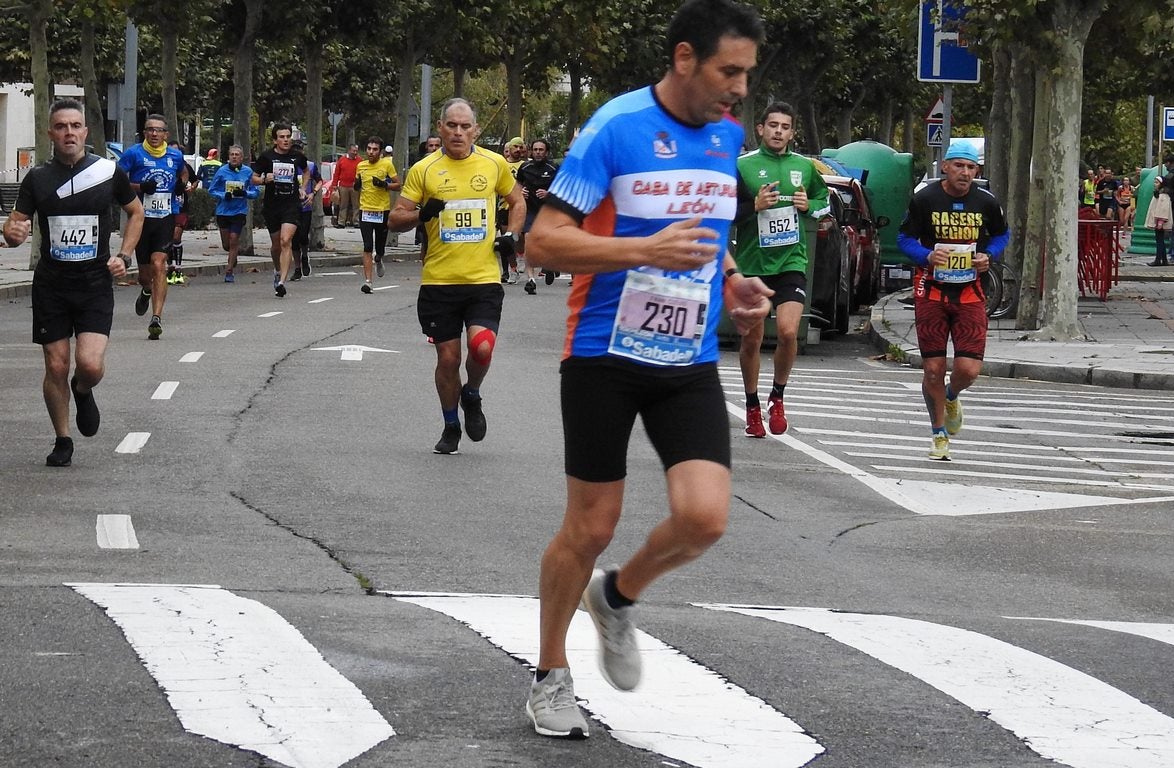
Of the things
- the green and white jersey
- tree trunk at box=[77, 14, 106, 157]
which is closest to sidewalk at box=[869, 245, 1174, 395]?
the green and white jersey

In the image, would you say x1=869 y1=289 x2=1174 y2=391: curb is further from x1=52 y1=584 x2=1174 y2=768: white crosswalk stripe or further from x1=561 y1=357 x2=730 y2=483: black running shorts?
x1=561 y1=357 x2=730 y2=483: black running shorts

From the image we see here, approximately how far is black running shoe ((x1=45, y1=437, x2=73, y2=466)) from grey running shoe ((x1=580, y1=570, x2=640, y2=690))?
20.1ft

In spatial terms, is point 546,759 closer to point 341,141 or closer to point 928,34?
point 928,34

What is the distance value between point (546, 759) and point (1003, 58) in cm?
2335

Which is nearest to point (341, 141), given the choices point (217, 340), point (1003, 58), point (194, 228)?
point (194, 228)

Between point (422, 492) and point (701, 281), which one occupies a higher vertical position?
point (701, 281)

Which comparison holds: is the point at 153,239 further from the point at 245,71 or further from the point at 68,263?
the point at 245,71

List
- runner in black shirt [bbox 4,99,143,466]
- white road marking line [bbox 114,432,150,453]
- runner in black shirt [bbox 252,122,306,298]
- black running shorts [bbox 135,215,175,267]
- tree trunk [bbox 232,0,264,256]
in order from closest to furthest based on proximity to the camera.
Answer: runner in black shirt [bbox 4,99,143,466] → white road marking line [bbox 114,432,150,453] → black running shorts [bbox 135,215,175,267] → runner in black shirt [bbox 252,122,306,298] → tree trunk [bbox 232,0,264,256]

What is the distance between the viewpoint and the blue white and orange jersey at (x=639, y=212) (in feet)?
17.1

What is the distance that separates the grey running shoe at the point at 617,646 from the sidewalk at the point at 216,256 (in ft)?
67.9

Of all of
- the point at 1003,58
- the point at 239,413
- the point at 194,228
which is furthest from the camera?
the point at 194,228

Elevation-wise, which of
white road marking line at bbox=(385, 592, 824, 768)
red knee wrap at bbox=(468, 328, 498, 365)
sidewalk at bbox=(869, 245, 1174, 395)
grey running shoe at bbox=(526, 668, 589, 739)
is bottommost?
sidewalk at bbox=(869, 245, 1174, 395)

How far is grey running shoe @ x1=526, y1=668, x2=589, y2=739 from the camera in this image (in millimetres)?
5254

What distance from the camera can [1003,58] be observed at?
27172 mm
